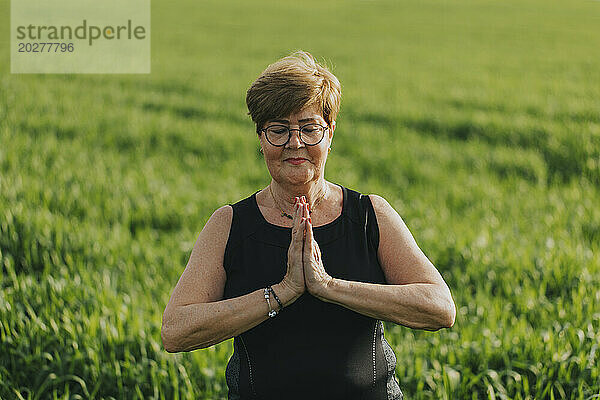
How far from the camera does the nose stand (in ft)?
7.47

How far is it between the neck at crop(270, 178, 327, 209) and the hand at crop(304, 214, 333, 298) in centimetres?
21

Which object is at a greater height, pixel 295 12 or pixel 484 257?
pixel 295 12

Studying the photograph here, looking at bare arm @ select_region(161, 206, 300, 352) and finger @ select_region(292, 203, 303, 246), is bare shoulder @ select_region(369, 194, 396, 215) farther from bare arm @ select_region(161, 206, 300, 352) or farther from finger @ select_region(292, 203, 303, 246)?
bare arm @ select_region(161, 206, 300, 352)

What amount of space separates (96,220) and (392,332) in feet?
11.4

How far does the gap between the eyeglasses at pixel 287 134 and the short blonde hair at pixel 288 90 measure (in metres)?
0.04

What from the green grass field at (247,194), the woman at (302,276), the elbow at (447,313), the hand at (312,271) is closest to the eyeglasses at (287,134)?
the woman at (302,276)

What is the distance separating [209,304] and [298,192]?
0.52 meters

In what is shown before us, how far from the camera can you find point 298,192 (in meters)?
2.41

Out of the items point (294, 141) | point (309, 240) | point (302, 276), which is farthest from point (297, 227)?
point (294, 141)

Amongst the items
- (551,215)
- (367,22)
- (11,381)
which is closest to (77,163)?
(11,381)

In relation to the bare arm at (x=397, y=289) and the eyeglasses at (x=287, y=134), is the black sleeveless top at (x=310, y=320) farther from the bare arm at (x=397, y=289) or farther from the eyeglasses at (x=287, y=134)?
the eyeglasses at (x=287, y=134)

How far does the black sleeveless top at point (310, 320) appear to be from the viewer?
2379 mm

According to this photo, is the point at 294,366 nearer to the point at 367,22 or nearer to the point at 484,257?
the point at 484,257

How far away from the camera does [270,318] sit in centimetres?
236
